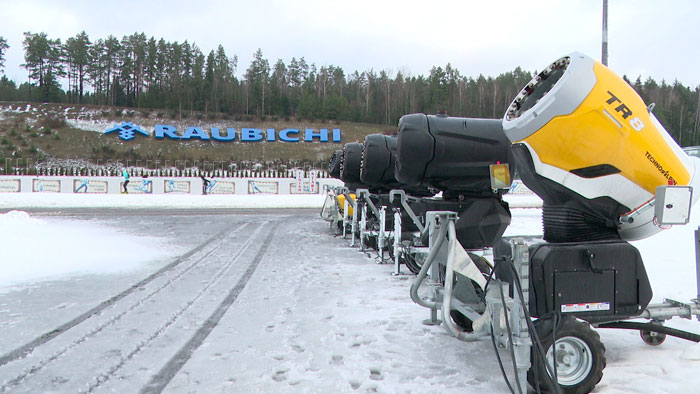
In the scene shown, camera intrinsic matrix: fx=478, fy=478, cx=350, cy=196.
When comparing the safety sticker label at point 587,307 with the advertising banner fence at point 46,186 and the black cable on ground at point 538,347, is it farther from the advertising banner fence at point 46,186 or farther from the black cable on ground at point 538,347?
the advertising banner fence at point 46,186

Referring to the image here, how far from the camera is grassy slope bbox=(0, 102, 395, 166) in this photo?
6419cm

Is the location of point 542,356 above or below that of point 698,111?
below

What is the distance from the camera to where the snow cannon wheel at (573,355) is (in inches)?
122

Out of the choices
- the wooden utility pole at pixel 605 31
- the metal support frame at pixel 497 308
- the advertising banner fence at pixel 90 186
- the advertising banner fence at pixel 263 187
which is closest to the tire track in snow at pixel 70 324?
the metal support frame at pixel 497 308

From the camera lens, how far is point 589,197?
331 cm

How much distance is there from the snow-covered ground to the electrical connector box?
113 centimetres

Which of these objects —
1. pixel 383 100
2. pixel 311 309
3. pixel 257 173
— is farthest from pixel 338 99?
pixel 311 309

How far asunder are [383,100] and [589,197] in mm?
96489

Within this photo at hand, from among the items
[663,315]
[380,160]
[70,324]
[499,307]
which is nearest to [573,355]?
[499,307]

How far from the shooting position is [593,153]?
3.17 m

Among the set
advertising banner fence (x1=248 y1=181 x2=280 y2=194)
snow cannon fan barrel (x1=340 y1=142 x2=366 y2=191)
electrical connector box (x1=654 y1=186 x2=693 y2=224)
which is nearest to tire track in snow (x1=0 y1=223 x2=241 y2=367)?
snow cannon fan barrel (x1=340 y1=142 x2=366 y2=191)

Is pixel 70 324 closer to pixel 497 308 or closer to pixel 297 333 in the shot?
pixel 297 333

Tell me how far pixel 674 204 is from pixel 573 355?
120 cm

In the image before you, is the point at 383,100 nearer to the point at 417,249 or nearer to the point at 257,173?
the point at 257,173
